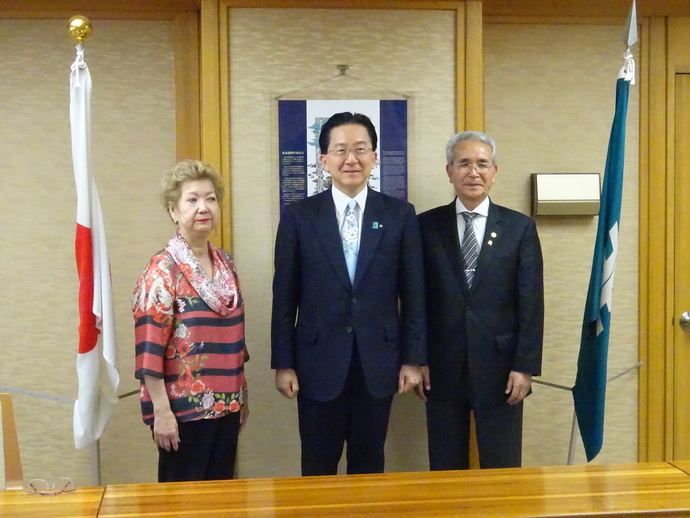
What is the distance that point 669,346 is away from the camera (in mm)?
3469

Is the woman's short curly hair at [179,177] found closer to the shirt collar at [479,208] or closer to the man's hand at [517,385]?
the shirt collar at [479,208]

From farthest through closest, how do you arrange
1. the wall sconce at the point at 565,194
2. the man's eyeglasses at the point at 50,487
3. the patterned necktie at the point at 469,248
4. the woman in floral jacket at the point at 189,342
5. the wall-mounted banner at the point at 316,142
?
the wall sconce at the point at 565,194, the wall-mounted banner at the point at 316,142, the patterned necktie at the point at 469,248, the woman in floral jacket at the point at 189,342, the man's eyeglasses at the point at 50,487

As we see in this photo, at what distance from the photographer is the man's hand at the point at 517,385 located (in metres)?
2.59

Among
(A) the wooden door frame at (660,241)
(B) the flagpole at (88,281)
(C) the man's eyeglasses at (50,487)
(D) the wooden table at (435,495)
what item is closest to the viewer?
(D) the wooden table at (435,495)

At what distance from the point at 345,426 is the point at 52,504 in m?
1.20

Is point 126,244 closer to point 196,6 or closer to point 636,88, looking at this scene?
point 196,6

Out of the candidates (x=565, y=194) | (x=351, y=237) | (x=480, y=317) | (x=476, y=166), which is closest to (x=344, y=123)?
(x=351, y=237)

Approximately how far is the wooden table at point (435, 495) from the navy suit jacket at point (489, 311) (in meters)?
0.76

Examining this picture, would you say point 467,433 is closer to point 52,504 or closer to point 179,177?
point 179,177

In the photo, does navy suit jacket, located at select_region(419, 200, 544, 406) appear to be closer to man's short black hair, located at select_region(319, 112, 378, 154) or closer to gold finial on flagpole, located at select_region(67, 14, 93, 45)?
man's short black hair, located at select_region(319, 112, 378, 154)

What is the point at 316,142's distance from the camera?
3.01m

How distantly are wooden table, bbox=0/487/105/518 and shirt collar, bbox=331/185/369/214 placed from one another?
4.31 feet

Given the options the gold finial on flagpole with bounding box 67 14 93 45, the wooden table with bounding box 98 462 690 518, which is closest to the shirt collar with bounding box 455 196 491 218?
the wooden table with bounding box 98 462 690 518

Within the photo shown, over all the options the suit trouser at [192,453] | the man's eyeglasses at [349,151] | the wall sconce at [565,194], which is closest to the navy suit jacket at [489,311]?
the man's eyeglasses at [349,151]
